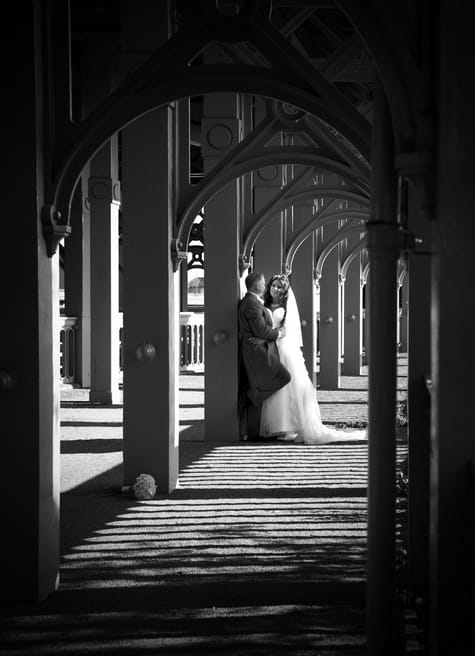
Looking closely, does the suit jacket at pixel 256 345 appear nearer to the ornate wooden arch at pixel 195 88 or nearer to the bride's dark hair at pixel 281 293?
the bride's dark hair at pixel 281 293

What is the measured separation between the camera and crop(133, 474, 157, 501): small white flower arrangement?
7992 mm

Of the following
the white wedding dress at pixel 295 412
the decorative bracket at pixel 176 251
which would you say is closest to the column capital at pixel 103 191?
the white wedding dress at pixel 295 412

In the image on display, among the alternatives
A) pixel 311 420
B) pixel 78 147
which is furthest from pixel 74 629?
pixel 311 420

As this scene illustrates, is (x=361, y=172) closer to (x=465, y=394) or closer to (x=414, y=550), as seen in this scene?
(x=414, y=550)

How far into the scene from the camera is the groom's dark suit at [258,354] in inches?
459

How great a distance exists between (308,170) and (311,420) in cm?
294

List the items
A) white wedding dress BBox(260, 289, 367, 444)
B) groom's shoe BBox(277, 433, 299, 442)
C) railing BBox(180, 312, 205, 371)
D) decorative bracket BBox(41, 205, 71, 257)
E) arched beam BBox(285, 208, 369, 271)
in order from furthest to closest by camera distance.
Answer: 1. railing BBox(180, 312, 205, 371)
2. arched beam BBox(285, 208, 369, 271)
3. groom's shoe BBox(277, 433, 299, 442)
4. white wedding dress BBox(260, 289, 367, 444)
5. decorative bracket BBox(41, 205, 71, 257)

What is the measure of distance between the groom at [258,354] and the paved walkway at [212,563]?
1.49 m

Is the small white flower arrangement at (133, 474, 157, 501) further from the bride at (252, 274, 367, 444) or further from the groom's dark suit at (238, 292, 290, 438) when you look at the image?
the bride at (252, 274, 367, 444)

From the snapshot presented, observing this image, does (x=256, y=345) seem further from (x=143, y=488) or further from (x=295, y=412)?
(x=143, y=488)

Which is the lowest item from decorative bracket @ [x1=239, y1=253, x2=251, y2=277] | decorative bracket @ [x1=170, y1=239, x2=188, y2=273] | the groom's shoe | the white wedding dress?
the groom's shoe

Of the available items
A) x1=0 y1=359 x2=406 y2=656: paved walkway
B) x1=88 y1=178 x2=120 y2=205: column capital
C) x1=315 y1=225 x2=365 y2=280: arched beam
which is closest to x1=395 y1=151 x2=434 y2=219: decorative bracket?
x1=0 y1=359 x2=406 y2=656: paved walkway

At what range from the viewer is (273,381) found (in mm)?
11758

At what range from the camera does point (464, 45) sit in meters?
2.89
